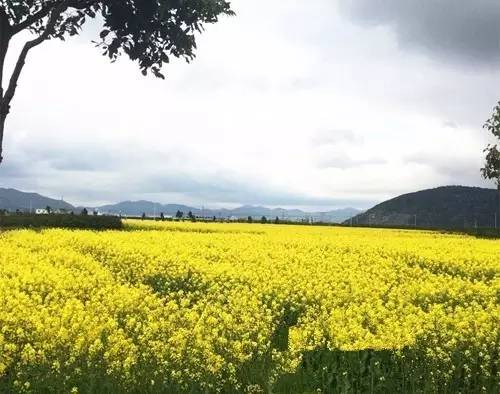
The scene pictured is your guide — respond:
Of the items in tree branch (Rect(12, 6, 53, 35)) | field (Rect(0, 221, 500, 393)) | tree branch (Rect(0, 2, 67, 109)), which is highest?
tree branch (Rect(12, 6, 53, 35))

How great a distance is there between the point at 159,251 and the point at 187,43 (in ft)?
29.8

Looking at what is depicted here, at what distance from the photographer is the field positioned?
8.85m

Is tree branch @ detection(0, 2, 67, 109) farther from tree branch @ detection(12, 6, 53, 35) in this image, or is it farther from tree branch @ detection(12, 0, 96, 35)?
tree branch @ detection(12, 6, 53, 35)

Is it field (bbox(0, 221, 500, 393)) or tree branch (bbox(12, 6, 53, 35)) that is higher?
tree branch (bbox(12, 6, 53, 35))

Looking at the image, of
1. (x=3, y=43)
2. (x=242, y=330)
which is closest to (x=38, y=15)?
(x=3, y=43)

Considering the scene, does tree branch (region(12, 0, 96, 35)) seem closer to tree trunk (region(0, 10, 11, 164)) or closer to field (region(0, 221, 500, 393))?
tree trunk (region(0, 10, 11, 164))

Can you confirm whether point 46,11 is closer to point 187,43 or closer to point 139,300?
point 187,43

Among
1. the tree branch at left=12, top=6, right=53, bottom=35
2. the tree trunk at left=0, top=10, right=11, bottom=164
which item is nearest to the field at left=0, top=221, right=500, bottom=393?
the tree trunk at left=0, top=10, right=11, bottom=164

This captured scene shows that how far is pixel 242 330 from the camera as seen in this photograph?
35.7ft

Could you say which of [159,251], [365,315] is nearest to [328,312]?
[365,315]

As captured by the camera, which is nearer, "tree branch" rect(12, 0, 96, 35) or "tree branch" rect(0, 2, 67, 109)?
"tree branch" rect(0, 2, 67, 109)

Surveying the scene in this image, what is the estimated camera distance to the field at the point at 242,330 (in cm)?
885

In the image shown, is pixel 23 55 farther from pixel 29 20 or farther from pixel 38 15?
pixel 38 15

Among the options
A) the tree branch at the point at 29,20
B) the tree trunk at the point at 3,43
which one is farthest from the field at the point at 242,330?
the tree branch at the point at 29,20
